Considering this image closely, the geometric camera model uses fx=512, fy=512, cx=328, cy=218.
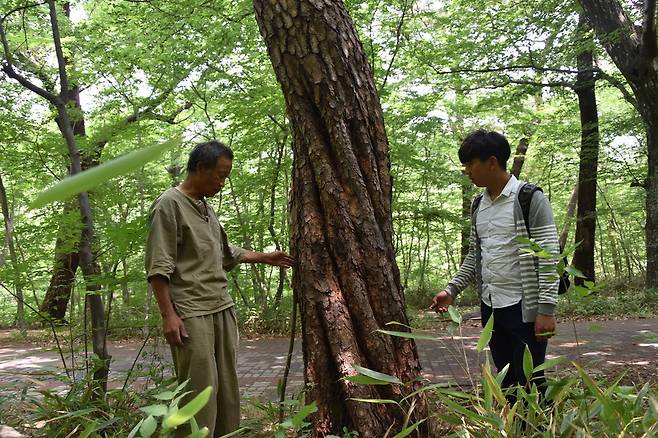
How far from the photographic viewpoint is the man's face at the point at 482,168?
255 cm

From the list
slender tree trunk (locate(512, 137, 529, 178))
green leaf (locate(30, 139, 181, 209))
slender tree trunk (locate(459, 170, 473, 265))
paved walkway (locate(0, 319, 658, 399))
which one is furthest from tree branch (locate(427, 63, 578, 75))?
green leaf (locate(30, 139, 181, 209))

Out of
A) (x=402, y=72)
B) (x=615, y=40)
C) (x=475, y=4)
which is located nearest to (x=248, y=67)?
(x=402, y=72)

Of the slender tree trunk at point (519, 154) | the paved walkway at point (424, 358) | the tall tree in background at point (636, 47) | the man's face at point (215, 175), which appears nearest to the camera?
the man's face at point (215, 175)

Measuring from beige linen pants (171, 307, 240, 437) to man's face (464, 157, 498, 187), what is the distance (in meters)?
1.50

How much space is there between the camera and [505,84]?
9172 millimetres

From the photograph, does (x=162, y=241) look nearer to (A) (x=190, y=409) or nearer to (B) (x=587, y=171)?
(A) (x=190, y=409)

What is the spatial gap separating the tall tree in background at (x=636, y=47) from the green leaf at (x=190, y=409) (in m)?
7.76

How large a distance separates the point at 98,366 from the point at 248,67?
5.96 metres

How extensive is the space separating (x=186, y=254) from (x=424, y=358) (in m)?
4.03

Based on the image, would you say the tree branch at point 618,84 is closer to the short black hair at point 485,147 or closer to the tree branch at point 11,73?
the short black hair at point 485,147

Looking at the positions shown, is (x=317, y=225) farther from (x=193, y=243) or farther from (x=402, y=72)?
(x=402, y=72)

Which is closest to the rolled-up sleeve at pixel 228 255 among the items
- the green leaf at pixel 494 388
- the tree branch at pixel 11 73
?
the tree branch at pixel 11 73

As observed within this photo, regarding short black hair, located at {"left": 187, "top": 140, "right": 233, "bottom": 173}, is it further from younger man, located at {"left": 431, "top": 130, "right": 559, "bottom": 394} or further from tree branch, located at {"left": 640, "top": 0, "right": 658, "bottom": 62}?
tree branch, located at {"left": 640, "top": 0, "right": 658, "bottom": 62}

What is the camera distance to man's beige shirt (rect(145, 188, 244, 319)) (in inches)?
96.3
